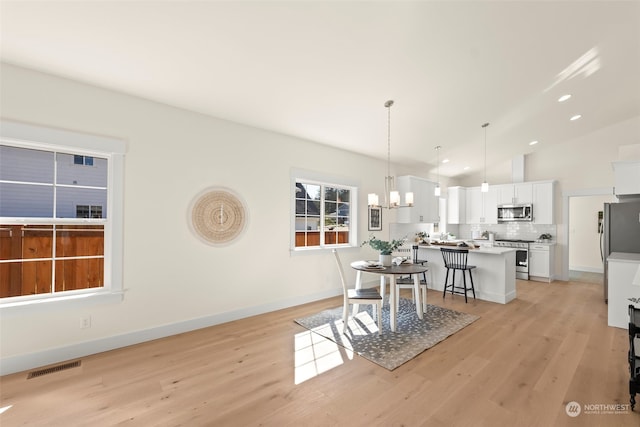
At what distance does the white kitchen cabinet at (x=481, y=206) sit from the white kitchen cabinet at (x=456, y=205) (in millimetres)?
131

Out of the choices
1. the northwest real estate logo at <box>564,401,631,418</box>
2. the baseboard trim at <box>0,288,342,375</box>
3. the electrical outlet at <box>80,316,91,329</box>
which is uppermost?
the electrical outlet at <box>80,316,91,329</box>

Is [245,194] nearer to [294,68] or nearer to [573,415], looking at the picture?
[294,68]

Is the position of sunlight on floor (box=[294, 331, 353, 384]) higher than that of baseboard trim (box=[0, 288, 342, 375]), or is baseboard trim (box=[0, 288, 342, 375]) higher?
baseboard trim (box=[0, 288, 342, 375])

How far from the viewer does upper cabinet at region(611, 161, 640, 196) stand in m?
4.12

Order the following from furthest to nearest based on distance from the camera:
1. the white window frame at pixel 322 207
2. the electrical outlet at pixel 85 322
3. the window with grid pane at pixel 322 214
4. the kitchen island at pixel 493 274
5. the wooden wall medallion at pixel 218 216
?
the window with grid pane at pixel 322 214 < the kitchen island at pixel 493 274 < the white window frame at pixel 322 207 < the wooden wall medallion at pixel 218 216 < the electrical outlet at pixel 85 322

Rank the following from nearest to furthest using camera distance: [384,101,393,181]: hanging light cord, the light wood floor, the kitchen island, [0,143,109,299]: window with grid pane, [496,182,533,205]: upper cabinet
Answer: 1. the light wood floor
2. [0,143,109,299]: window with grid pane
3. [384,101,393,181]: hanging light cord
4. the kitchen island
5. [496,182,533,205]: upper cabinet

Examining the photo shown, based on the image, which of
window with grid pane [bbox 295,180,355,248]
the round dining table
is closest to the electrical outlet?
window with grid pane [bbox 295,180,355,248]

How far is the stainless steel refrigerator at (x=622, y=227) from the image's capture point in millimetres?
4582

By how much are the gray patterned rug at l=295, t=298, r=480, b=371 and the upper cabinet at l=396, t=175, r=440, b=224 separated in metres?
2.34

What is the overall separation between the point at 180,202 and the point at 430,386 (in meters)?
3.27

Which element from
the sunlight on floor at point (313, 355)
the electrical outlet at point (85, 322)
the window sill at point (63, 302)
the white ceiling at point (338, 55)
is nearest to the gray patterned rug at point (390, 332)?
the sunlight on floor at point (313, 355)

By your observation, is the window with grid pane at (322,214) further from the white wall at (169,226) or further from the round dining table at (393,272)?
the round dining table at (393,272)

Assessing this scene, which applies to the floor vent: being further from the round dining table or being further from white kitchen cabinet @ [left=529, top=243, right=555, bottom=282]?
white kitchen cabinet @ [left=529, top=243, right=555, bottom=282]

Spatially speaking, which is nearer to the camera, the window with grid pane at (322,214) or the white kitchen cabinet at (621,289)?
the white kitchen cabinet at (621,289)
